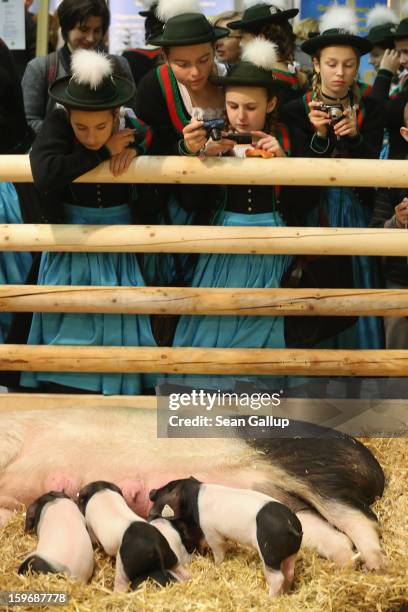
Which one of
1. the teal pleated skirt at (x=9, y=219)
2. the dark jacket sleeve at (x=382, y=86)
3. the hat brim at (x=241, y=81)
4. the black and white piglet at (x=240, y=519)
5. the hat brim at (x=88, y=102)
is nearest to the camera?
the black and white piglet at (x=240, y=519)

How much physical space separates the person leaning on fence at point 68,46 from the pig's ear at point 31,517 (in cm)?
263

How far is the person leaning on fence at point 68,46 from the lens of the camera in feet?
19.3

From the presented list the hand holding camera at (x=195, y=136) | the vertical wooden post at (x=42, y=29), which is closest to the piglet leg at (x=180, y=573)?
the hand holding camera at (x=195, y=136)

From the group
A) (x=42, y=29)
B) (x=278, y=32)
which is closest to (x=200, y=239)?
(x=278, y=32)

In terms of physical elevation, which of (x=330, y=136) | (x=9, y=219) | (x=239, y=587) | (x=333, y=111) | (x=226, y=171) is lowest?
(x=239, y=587)

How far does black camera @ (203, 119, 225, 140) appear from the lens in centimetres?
482

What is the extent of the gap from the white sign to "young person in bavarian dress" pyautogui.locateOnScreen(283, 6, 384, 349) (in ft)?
10.7

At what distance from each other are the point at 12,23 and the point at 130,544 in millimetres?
5526

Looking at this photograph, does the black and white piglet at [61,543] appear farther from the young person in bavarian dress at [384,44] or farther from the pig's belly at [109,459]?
the young person in bavarian dress at [384,44]

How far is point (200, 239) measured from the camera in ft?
16.6

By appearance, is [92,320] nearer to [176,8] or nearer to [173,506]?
[173,506]

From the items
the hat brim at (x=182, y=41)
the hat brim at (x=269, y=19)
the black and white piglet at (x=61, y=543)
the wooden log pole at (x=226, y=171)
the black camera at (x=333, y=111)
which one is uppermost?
the hat brim at (x=269, y=19)

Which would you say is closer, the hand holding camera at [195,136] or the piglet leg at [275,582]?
the piglet leg at [275,582]

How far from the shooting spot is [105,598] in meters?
3.55
